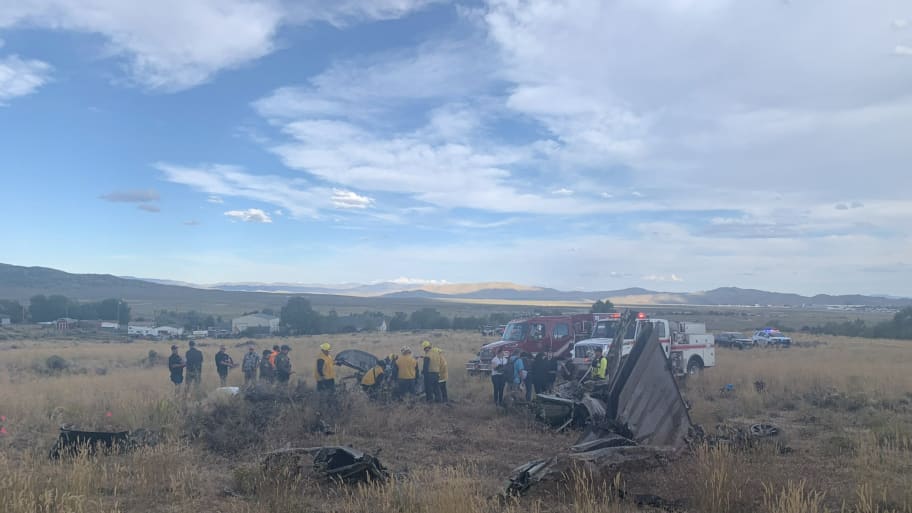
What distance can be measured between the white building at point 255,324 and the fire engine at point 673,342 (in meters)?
45.1

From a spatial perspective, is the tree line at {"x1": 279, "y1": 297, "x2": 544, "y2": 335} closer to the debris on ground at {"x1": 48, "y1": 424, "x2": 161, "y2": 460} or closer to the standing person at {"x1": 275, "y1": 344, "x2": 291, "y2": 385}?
the standing person at {"x1": 275, "y1": 344, "x2": 291, "y2": 385}

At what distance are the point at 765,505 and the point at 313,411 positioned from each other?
8063mm

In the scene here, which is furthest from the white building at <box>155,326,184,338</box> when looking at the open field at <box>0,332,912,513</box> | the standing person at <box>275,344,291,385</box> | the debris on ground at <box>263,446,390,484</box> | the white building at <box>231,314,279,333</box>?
the debris on ground at <box>263,446,390,484</box>

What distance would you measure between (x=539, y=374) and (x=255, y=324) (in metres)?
53.8

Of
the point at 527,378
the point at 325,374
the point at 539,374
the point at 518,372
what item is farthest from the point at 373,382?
the point at 539,374

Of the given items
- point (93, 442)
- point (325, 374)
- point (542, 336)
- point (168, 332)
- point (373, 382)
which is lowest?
point (168, 332)

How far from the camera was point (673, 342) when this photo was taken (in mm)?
20016

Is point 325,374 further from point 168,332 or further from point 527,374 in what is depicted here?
point 168,332

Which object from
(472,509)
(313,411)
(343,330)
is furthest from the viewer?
(343,330)

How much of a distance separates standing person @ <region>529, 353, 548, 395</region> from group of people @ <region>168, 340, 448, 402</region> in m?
2.14

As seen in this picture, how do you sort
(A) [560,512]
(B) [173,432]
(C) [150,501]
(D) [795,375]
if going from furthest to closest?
(D) [795,375] → (B) [173,432] → (C) [150,501] → (A) [560,512]

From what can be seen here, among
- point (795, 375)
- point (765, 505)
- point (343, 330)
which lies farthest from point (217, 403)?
point (343, 330)

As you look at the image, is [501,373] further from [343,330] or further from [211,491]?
[343,330]

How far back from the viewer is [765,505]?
5891mm
